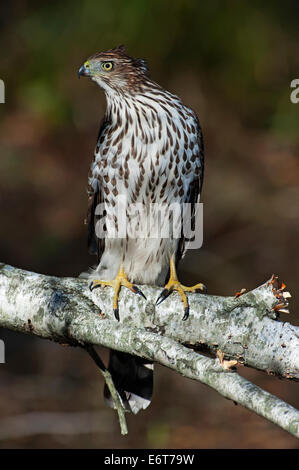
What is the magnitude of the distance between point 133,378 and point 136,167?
1.21 meters

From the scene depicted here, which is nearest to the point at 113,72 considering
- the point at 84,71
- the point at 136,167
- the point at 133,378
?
the point at 84,71

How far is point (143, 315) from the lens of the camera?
3396mm

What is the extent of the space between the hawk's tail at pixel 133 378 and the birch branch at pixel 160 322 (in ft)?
1.91

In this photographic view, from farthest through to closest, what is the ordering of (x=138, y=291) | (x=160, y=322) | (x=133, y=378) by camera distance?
(x=133, y=378) < (x=138, y=291) < (x=160, y=322)

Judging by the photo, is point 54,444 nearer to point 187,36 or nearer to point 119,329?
point 119,329

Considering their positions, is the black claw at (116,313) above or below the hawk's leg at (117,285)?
below

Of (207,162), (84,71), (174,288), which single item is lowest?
(174,288)

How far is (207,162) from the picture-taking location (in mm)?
8930

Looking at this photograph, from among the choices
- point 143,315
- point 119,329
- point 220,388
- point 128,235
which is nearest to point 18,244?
point 128,235

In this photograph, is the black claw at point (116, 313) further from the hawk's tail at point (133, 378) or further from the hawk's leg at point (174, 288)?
the hawk's tail at point (133, 378)

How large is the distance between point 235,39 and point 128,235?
5.30 m

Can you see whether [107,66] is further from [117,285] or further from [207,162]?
[207,162]

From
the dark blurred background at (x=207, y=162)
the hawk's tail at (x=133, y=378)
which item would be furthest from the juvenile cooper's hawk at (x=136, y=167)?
the dark blurred background at (x=207, y=162)

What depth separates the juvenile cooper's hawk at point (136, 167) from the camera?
3814mm
